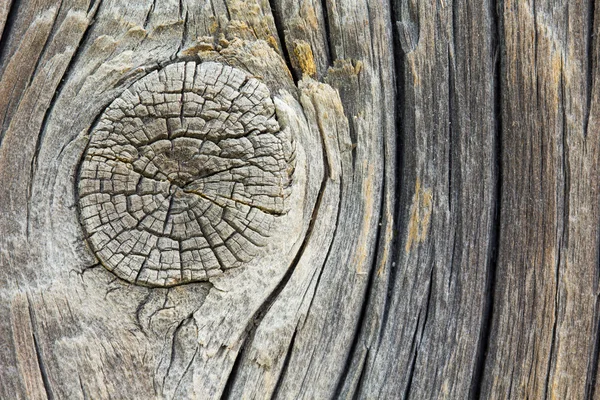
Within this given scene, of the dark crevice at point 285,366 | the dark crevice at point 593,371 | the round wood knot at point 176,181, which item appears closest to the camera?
the round wood knot at point 176,181

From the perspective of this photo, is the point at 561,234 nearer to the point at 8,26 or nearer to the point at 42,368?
the point at 42,368

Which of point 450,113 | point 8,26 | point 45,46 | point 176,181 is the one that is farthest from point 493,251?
point 8,26

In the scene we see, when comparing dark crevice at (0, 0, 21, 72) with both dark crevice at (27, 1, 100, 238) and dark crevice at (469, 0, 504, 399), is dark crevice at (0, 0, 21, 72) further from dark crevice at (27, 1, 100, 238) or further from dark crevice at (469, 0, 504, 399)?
dark crevice at (469, 0, 504, 399)

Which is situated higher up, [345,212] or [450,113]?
[450,113]

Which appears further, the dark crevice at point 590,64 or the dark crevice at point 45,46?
the dark crevice at point 590,64

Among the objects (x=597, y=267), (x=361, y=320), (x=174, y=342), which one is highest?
(x=597, y=267)

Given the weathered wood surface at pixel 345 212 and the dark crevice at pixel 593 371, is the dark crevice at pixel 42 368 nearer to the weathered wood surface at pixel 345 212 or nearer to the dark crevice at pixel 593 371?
the weathered wood surface at pixel 345 212

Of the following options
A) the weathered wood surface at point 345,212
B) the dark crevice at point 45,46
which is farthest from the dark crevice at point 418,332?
the dark crevice at point 45,46
